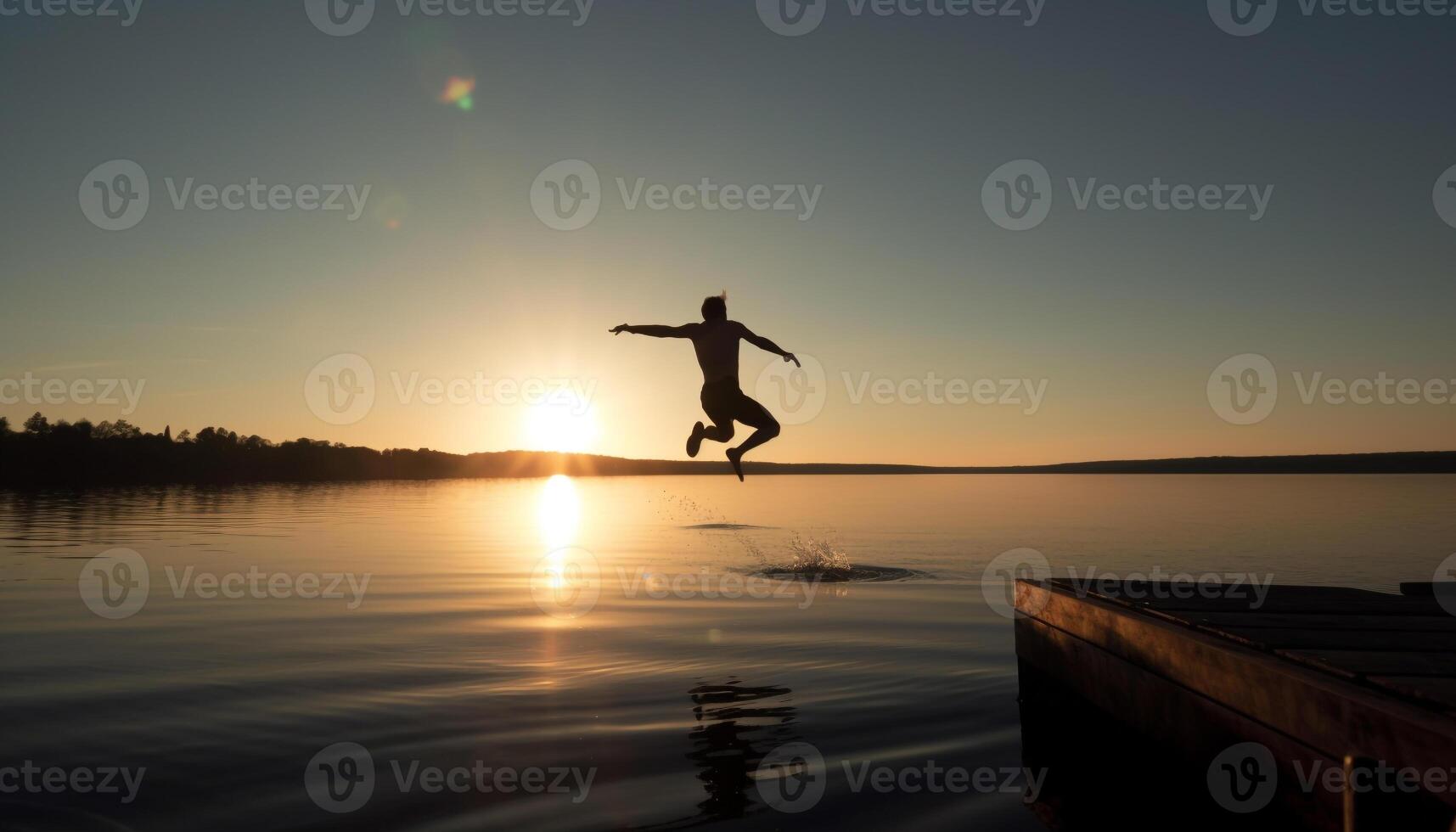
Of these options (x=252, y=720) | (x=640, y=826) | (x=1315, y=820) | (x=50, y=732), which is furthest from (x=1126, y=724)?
(x=50, y=732)

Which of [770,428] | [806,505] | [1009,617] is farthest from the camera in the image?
[806,505]

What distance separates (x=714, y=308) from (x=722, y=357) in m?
0.71

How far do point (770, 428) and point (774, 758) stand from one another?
18.5 ft

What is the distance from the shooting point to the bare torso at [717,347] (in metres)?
12.8

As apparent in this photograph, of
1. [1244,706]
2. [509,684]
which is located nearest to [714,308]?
[509,684]

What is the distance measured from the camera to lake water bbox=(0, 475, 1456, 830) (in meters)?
7.45

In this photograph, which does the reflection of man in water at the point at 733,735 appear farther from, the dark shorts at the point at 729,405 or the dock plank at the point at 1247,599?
the dark shorts at the point at 729,405

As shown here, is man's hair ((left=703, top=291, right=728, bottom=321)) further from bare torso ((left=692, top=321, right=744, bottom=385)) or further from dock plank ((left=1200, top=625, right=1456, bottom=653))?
dock plank ((left=1200, top=625, right=1456, bottom=653))

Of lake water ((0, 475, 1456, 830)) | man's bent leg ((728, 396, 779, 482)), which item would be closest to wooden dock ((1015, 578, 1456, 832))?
lake water ((0, 475, 1456, 830))

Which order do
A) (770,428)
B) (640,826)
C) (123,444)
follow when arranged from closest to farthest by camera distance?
(640,826), (770,428), (123,444)

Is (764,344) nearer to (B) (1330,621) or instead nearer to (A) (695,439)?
(A) (695,439)

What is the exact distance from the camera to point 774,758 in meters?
8.52

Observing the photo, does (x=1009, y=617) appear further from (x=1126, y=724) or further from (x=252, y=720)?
(x=252, y=720)

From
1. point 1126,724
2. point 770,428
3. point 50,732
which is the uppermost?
point 770,428
